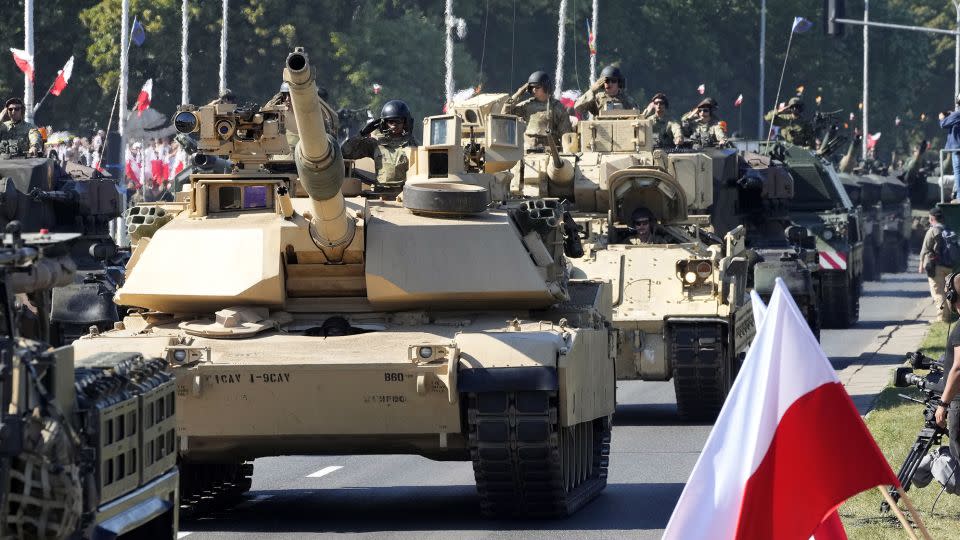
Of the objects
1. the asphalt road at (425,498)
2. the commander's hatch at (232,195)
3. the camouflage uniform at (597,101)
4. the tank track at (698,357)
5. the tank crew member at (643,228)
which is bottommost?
the asphalt road at (425,498)

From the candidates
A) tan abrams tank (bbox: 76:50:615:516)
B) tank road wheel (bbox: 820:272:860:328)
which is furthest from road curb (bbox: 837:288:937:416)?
tan abrams tank (bbox: 76:50:615:516)

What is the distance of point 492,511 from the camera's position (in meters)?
13.0

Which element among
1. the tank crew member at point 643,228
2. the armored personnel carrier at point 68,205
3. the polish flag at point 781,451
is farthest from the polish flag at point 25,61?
the polish flag at point 781,451

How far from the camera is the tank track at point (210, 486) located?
536 inches

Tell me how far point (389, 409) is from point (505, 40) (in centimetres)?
5092

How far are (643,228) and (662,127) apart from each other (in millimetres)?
6703

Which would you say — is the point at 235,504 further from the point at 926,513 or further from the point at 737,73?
the point at 737,73

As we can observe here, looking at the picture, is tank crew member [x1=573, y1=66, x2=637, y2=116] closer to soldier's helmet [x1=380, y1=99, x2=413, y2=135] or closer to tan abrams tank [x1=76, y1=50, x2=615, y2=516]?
soldier's helmet [x1=380, y1=99, x2=413, y2=135]

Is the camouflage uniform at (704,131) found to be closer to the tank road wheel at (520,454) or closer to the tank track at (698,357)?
the tank track at (698,357)

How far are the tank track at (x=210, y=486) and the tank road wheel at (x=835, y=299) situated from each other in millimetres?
17121

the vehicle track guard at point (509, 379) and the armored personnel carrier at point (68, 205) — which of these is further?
the armored personnel carrier at point (68, 205)

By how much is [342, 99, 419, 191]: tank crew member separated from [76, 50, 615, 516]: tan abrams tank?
108 cm

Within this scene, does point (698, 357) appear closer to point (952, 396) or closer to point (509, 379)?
point (509, 379)

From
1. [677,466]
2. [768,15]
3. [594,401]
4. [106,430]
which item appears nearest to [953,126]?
[677,466]
